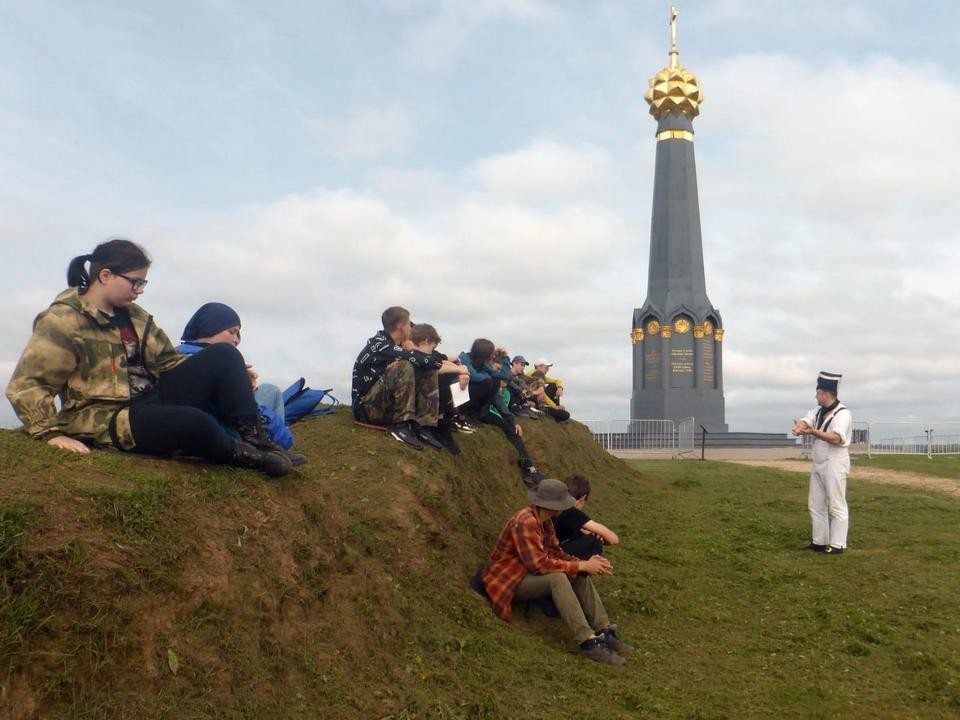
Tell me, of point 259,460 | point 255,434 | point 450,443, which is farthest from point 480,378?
point 259,460

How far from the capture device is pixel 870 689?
5.43m

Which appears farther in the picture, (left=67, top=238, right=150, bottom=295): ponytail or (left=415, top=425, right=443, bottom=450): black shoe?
(left=415, top=425, right=443, bottom=450): black shoe

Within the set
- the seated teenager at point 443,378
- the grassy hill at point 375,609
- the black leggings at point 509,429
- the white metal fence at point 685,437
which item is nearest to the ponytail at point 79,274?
the grassy hill at point 375,609

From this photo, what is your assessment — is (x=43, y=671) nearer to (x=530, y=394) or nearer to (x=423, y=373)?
(x=423, y=373)

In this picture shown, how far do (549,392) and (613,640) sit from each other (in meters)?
10.4

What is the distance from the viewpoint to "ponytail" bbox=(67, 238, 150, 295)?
4594mm

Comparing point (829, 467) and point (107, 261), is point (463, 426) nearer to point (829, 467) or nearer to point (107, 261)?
point (829, 467)

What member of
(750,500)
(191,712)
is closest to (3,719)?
(191,712)

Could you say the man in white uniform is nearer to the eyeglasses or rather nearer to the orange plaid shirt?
the orange plaid shirt

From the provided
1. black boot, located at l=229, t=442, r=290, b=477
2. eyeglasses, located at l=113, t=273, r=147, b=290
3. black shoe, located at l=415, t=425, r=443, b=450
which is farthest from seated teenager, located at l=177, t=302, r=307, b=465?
black shoe, located at l=415, t=425, r=443, b=450

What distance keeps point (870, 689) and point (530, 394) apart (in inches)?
379

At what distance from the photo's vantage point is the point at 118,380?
462 centimetres

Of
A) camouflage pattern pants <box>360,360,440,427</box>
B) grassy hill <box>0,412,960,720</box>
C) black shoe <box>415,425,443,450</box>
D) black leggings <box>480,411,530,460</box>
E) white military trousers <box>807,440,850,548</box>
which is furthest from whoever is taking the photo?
black leggings <box>480,411,530,460</box>

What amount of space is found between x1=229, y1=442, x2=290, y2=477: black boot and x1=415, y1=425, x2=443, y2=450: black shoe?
3.17 m
